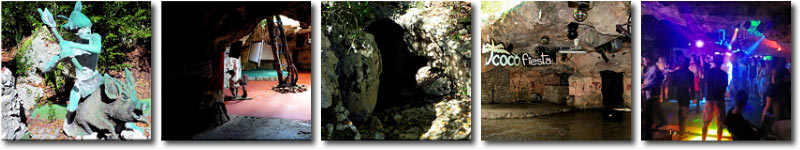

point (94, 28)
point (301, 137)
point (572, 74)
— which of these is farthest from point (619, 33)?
point (94, 28)

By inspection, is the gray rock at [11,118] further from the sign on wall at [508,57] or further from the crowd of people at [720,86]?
the crowd of people at [720,86]

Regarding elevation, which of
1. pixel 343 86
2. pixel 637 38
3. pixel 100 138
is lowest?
pixel 100 138

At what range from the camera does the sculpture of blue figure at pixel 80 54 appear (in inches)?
173

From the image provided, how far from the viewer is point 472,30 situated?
437 centimetres

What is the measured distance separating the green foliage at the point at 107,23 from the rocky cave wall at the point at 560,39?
2.64 metres

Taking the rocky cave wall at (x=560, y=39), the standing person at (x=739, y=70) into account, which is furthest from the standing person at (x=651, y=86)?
the standing person at (x=739, y=70)

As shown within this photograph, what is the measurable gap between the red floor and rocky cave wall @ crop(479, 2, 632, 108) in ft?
4.45

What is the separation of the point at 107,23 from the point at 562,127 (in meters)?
3.58

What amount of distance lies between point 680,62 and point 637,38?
363mm

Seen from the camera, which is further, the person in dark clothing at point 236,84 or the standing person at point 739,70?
the person in dark clothing at point 236,84

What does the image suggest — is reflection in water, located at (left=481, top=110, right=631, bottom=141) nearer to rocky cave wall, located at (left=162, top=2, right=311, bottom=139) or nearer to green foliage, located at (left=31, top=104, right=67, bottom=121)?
rocky cave wall, located at (left=162, top=2, right=311, bottom=139)

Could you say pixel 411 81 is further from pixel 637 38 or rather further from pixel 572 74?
pixel 637 38

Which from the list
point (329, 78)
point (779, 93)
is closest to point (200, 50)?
point (329, 78)

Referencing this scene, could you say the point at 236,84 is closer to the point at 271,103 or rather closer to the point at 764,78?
the point at 271,103
